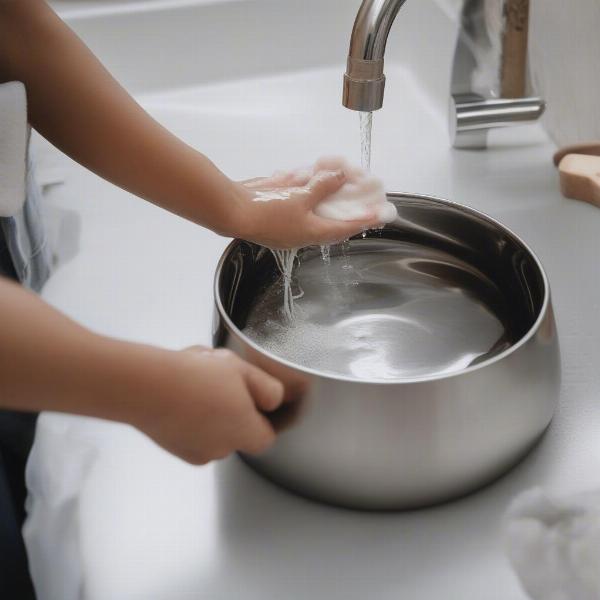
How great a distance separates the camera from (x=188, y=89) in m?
0.98

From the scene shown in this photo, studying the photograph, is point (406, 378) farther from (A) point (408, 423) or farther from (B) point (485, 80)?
(B) point (485, 80)

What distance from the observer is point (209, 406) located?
1.40 ft

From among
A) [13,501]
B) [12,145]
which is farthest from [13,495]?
[12,145]

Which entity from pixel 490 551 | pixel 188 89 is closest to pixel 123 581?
pixel 490 551

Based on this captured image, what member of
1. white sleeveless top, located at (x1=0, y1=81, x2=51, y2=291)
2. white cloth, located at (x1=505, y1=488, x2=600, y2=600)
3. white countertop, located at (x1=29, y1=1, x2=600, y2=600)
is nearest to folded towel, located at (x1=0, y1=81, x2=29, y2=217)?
white sleeveless top, located at (x1=0, y1=81, x2=51, y2=291)

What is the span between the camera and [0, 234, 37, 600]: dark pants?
575mm

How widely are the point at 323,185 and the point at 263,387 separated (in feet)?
0.71

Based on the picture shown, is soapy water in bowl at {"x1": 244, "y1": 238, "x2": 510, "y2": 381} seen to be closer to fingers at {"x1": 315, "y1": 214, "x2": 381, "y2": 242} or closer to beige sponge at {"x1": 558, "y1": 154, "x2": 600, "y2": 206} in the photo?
fingers at {"x1": 315, "y1": 214, "x2": 381, "y2": 242}

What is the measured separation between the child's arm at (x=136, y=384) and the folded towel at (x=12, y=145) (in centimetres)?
19

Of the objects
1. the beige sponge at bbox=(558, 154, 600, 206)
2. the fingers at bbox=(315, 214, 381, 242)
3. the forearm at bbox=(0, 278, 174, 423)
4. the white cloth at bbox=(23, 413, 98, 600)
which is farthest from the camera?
the beige sponge at bbox=(558, 154, 600, 206)

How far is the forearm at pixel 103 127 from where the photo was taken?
569mm

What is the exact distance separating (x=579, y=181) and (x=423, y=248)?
7.0 inches

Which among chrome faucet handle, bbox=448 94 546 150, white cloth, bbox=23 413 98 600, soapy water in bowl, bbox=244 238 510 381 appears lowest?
white cloth, bbox=23 413 98 600

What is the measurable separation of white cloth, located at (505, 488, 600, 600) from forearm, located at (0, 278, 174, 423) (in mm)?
199
